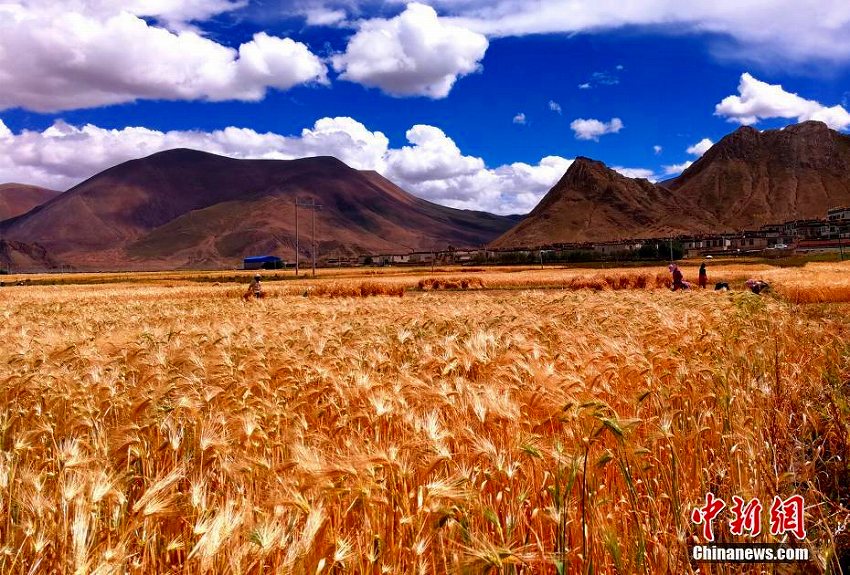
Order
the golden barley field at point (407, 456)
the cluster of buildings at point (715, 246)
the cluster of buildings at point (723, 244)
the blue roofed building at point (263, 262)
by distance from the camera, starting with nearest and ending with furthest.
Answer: the golden barley field at point (407, 456) < the cluster of buildings at point (715, 246) < the cluster of buildings at point (723, 244) < the blue roofed building at point (263, 262)

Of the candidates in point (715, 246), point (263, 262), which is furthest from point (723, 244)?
point (263, 262)

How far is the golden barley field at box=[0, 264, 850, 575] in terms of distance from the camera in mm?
2545

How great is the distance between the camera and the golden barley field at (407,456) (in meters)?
2.54

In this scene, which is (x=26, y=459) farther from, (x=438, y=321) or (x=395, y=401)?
(x=438, y=321)

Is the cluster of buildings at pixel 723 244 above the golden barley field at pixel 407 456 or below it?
above

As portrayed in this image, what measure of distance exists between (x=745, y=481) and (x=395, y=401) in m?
2.56

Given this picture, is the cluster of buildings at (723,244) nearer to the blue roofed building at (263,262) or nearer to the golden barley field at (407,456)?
the blue roofed building at (263,262)

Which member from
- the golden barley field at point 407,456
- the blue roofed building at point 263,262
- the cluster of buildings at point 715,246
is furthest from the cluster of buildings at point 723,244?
the golden barley field at point 407,456

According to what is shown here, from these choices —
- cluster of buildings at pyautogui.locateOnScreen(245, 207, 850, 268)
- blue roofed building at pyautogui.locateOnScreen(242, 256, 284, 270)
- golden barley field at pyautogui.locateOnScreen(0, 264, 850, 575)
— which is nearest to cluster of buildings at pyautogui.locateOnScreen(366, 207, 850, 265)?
cluster of buildings at pyautogui.locateOnScreen(245, 207, 850, 268)

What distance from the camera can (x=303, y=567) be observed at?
2.33 m

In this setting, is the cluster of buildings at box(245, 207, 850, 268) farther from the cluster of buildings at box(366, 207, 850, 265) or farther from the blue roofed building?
the blue roofed building

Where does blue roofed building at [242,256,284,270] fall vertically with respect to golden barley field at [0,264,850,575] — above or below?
above

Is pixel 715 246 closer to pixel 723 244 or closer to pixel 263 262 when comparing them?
pixel 723 244

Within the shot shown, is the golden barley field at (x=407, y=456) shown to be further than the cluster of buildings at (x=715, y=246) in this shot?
No
